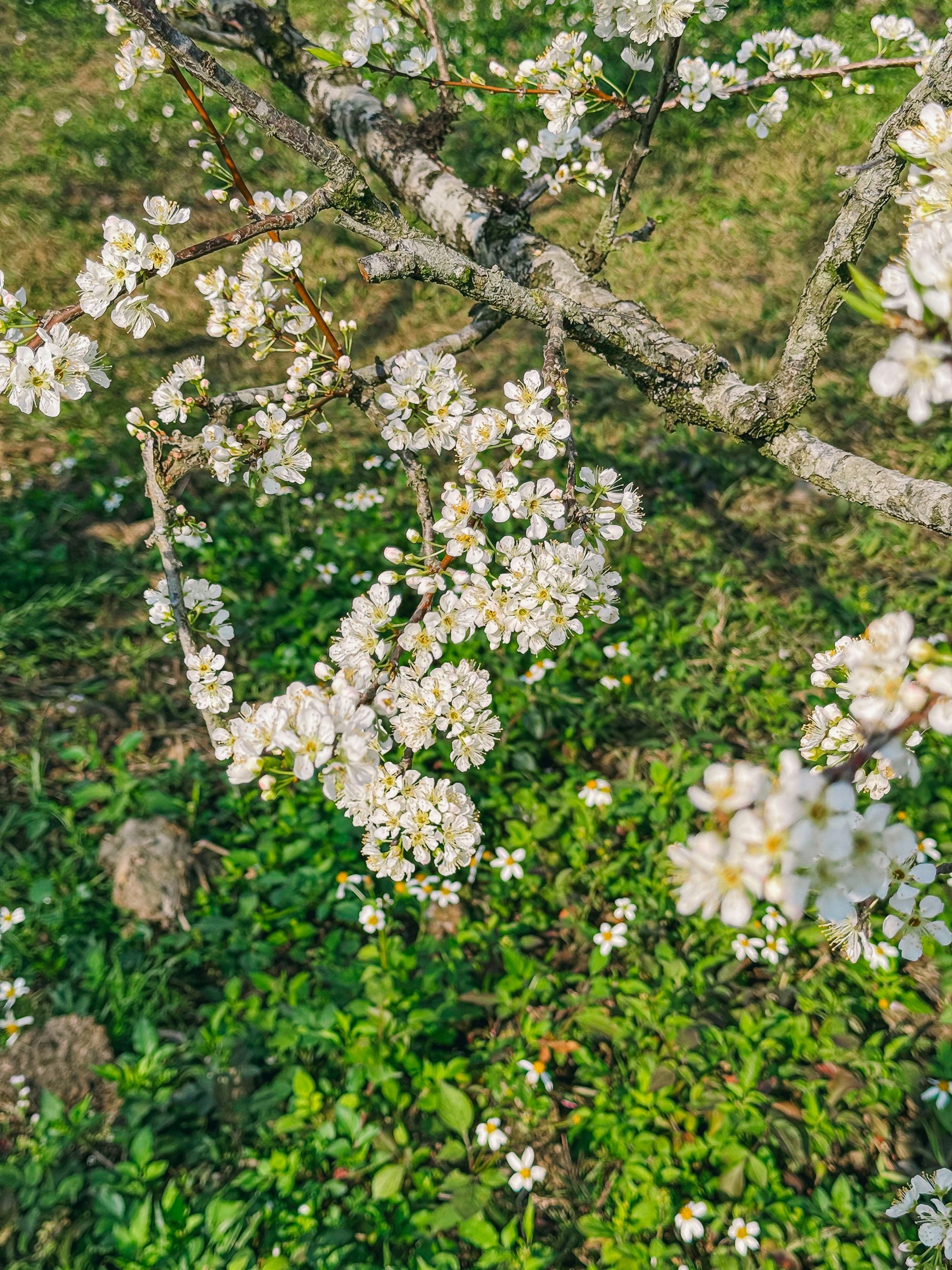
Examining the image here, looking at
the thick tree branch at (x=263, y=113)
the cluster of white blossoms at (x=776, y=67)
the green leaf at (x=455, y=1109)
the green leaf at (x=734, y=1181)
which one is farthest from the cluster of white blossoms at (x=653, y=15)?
the green leaf at (x=734, y=1181)

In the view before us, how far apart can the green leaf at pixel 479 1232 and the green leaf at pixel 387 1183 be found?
21 centimetres

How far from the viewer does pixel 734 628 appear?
12.3ft

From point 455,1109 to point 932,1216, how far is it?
1.26m

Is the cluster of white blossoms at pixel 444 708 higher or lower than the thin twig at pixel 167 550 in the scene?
lower

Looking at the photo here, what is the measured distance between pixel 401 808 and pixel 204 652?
56cm

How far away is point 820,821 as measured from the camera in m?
0.89

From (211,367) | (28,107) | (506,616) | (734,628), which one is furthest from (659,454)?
(28,107)

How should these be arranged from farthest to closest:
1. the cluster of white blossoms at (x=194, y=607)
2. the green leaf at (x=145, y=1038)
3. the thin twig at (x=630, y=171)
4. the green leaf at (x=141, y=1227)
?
the green leaf at (x=145, y=1038) → the green leaf at (x=141, y=1227) → the thin twig at (x=630, y=171) → the cluster of white blossoms at (x=194, y=607)

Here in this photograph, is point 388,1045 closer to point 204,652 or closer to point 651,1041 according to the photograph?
point 651,1041

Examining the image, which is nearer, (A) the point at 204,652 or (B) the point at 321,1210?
(A) the point at 204,652

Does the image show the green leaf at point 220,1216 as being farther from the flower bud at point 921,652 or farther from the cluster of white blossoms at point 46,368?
the flower bud at point 921,652

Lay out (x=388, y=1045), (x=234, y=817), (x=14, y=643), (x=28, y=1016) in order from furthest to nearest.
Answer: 1. (x=14, y=643)
2. (x=234, y=817)
3. (x=28, y=1016)
4. (x=388, y=1045)

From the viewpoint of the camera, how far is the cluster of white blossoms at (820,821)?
84 cm

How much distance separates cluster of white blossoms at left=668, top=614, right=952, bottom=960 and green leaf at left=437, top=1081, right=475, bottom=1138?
5.78ft
